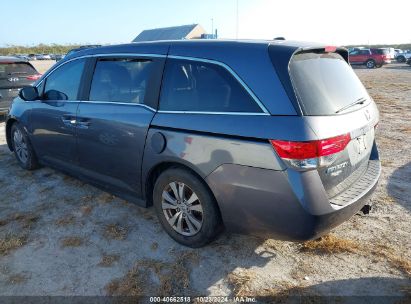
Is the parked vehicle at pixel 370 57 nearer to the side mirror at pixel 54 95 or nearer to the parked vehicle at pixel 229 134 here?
the side mirror at pixel 54 95

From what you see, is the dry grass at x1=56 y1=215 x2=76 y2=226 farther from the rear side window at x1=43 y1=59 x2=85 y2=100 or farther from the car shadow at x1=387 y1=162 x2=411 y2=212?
the car shadow at x1=387 y1=162 x2=411 y2=212

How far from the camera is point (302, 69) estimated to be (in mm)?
2453

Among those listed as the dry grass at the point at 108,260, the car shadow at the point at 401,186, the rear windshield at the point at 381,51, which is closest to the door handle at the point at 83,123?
the dry grass at the point at 108,260

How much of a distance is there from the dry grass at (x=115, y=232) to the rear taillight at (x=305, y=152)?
184 cm

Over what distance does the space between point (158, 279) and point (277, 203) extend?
1.14 metres

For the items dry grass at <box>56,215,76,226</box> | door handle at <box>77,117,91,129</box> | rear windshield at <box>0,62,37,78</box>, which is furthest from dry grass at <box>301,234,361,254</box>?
rear windshield at <box>0,62,37,78</box>

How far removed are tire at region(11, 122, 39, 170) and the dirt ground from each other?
2.89 ft

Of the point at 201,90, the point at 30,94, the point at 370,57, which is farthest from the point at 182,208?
the point at 370,57

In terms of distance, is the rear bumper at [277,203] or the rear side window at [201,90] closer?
the rear bumper at [277,203]

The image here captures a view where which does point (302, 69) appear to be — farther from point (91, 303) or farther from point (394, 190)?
point (394, 190)

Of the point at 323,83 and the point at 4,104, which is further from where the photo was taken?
the point at 4,104

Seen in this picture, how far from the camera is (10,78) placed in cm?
795

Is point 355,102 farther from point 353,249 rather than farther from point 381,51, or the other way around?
point 381,51

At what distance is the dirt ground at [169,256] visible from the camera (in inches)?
102
